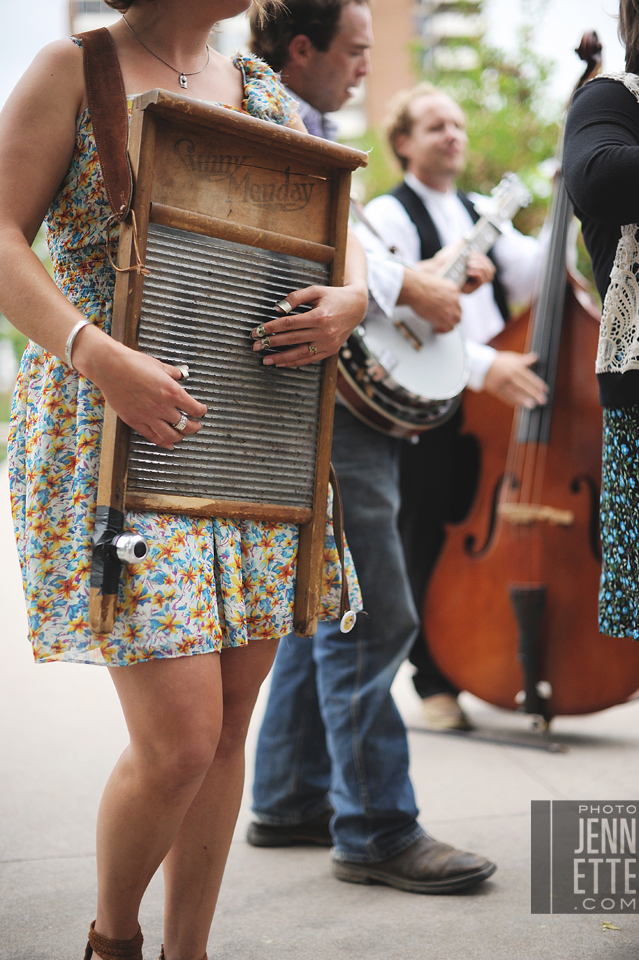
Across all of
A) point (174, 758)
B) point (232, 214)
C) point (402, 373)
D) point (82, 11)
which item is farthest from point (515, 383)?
point (82, 11)

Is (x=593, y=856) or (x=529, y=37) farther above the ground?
(x=529, y=37)

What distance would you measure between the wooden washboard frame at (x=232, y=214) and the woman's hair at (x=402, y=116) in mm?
2404

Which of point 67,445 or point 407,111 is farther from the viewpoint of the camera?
point 407,111

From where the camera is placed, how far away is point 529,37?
12734 mm

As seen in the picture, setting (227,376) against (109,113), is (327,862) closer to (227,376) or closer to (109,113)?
(227,376)

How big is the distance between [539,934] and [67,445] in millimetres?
1454

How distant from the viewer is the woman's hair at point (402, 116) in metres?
3.85

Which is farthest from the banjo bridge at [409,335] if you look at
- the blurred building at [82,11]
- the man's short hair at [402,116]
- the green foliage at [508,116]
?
the green foliage at [508,116]

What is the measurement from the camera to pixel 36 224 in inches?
57.9

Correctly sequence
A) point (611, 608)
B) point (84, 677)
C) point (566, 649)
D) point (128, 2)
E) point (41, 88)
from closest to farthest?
point (41, 88) → point (128, 2) → point (611, 608) → point (566, 649) → point (84, 677)

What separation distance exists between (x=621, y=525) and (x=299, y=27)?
1.55 metres

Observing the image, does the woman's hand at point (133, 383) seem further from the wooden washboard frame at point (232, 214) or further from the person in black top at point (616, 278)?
the person in black top at point (616, 278)

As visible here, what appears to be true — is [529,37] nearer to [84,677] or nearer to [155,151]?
[84,677]

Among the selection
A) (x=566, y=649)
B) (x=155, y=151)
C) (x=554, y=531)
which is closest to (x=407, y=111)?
(x=554, y=531)
